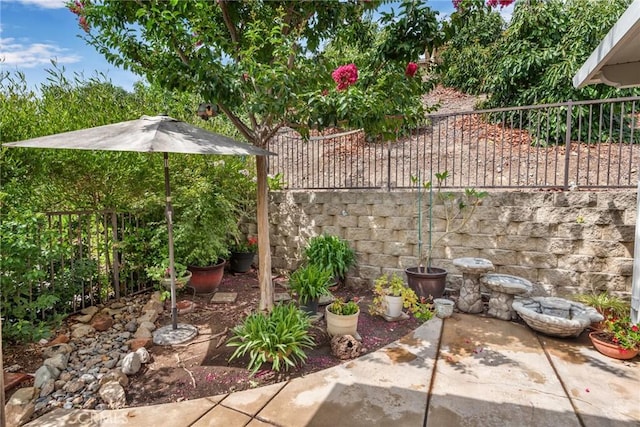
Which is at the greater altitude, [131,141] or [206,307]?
[131,141]

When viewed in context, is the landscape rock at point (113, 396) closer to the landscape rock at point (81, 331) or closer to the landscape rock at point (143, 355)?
the landscape rock at point (143, 355)

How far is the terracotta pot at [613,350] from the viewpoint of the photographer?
2869 millimetres

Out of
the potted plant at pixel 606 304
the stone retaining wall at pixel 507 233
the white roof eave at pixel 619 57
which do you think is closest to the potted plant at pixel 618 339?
the potted plant at pixel 606 304

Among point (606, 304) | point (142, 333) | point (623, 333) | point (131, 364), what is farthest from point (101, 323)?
point (606, 304)

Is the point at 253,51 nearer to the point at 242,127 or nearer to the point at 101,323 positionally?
the point at 242,127

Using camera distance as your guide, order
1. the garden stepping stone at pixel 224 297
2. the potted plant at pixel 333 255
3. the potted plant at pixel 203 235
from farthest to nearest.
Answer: the potted plant at pixel 333 255 < the garden stepping stone at pixel 224 297 < the potted plant at pixel 203 235

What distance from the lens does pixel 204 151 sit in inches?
104

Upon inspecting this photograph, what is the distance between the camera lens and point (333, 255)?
15.5 feet

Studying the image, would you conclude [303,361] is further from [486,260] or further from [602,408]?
[486,260]

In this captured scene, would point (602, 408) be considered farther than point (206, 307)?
No

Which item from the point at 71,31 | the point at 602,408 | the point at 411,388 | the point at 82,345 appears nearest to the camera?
the point at 602,408

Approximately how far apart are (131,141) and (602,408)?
3652mm

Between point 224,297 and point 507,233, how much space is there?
139 inches

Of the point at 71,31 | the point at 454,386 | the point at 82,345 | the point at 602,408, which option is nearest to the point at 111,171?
the point at 71,31
